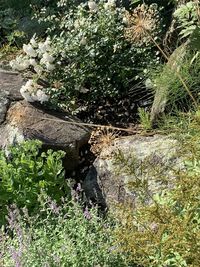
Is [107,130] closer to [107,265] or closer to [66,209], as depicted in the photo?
[66,209]

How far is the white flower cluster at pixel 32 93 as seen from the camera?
18.8 ft

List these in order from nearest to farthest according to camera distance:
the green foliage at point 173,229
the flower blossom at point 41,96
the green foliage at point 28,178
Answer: the green foliage at point 173,229, the green foliage at point 28,178, the flower blossom at point 41,96

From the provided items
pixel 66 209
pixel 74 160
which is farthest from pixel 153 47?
pixel 66 209

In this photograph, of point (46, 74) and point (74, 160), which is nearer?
point (74, 160)

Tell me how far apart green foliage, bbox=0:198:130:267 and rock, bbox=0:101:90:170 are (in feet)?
3.94

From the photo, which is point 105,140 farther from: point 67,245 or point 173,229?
point 173,229

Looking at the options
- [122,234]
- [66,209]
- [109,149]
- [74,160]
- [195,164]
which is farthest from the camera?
[74,160]

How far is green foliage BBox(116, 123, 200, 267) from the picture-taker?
2.90 metres

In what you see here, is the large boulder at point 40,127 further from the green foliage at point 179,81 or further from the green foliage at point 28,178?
the green foliage at point 179,81

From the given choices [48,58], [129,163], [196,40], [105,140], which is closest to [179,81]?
[196,40]

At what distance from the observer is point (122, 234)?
10.2 feet

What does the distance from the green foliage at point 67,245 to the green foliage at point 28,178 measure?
15.0 inches

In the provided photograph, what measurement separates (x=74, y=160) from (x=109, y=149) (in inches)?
17.5

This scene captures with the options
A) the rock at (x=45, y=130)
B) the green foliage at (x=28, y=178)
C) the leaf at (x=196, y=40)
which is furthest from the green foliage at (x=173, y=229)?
the rock at (x=45, y=130)
